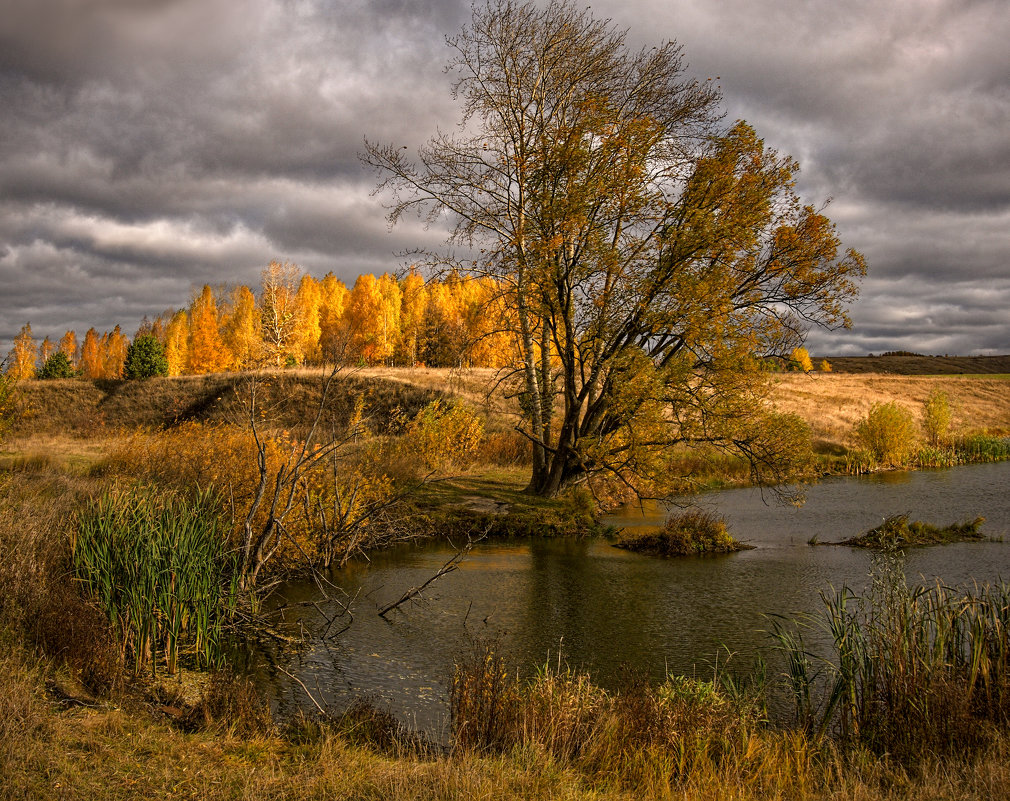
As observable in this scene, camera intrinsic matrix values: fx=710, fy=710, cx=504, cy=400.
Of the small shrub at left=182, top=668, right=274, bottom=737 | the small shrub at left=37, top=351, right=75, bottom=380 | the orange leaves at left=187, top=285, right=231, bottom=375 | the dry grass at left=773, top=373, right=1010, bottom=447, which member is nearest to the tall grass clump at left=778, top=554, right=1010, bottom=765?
the small shrub at left=182, top=668, right=274, bottom=737

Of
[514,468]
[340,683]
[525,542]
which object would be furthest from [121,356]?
[340,683]

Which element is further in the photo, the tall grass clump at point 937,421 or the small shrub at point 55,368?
the small shrub at point 55,368

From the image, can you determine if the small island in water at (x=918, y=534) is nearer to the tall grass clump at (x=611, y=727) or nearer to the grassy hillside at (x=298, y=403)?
the tall grass clump at (x=611, y=727)

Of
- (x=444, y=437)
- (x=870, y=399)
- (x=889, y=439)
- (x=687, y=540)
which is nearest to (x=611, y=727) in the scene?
(x=687, y=540)

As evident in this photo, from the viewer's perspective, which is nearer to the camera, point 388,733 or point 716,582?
point 388,733

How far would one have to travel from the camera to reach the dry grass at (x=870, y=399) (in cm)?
3712

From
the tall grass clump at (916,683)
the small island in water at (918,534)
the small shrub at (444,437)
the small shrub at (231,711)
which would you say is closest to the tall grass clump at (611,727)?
the tall grass clump at (916,683)

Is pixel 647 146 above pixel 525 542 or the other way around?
above

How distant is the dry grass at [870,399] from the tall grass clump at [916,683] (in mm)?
28627

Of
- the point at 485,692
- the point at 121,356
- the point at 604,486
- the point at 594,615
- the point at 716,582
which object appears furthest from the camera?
the point at 121,356

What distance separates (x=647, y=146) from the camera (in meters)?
16.4

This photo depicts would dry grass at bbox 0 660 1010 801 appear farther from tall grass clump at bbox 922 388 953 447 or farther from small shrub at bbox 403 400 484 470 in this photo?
tall grass clump at bbox 922 388 953 447

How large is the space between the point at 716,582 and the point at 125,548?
970 centimetres

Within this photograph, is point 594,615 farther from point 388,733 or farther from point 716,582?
point 388,733
